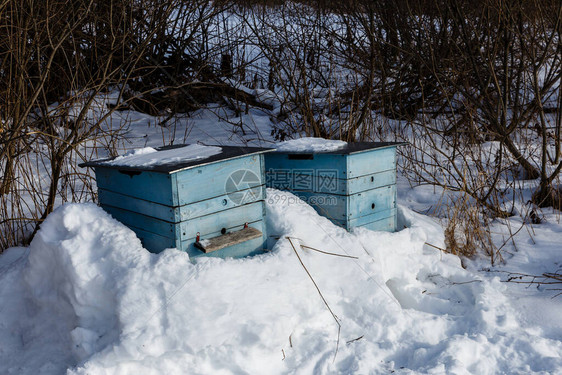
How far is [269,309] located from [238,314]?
0.18 m

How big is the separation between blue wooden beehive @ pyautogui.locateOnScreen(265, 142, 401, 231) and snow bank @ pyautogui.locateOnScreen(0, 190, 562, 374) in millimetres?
324

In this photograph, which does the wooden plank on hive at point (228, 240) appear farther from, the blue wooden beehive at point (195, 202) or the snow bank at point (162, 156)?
the snow bank at point (162, 156)

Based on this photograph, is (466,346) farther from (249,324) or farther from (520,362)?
(249,324)

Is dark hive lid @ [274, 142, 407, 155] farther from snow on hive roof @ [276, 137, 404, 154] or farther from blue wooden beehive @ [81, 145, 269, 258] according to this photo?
blue wooden beehive @ [81, 145, 269, 258]

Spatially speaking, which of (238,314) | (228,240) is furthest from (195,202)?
(238,314)

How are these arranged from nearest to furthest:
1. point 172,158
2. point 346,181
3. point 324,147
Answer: point 172,158, point 346,181, point 324,147

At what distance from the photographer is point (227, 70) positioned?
809 cm

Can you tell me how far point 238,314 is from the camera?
9.29 ft

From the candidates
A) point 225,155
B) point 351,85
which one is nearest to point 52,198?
point 225,155

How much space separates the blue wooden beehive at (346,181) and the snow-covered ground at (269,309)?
16 cm

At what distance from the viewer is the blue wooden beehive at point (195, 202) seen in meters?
3.01

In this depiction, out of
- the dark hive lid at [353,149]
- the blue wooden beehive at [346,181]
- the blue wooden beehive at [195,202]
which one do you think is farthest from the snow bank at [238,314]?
the dark hive lid at [353,149]

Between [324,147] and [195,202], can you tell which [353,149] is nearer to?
[324,147]

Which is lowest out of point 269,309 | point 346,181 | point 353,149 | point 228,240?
point 269,309
